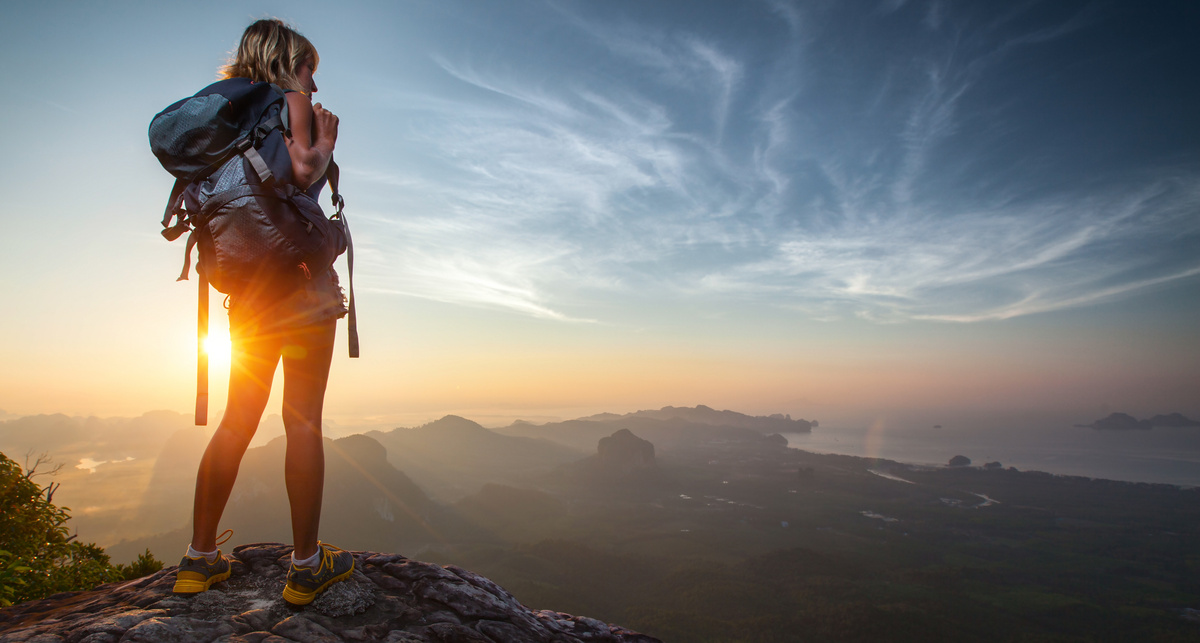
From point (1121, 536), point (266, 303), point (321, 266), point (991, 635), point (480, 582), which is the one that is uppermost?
point (321, 266)

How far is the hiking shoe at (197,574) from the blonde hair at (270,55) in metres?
3.28

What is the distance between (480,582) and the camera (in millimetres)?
4727

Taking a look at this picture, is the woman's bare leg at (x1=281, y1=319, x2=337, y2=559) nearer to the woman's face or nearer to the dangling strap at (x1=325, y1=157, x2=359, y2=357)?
the dangling strap at (x1=325, y1=157, x2=359, y2=357)

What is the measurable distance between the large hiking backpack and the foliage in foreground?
15.2 ft

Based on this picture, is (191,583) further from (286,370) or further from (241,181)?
(241,181)

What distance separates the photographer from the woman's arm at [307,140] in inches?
109

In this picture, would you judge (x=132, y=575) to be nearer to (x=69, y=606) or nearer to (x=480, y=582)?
(x=69, y=606)

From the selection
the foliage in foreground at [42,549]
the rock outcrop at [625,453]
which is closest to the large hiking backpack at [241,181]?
the foliage in foreground at [42,549]

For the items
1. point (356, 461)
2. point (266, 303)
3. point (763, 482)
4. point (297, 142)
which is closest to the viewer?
point (297, 142)

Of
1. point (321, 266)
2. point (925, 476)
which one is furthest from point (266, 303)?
point (925, 476)

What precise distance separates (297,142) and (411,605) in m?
3.67

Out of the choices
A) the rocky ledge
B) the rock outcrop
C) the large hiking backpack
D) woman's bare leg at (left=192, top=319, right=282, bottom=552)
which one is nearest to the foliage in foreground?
the rocky ledge

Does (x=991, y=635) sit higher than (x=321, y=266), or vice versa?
(x=321, y=266)

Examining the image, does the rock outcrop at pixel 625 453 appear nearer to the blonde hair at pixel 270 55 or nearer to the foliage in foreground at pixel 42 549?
the foliage in foreground at pixel 42 549
